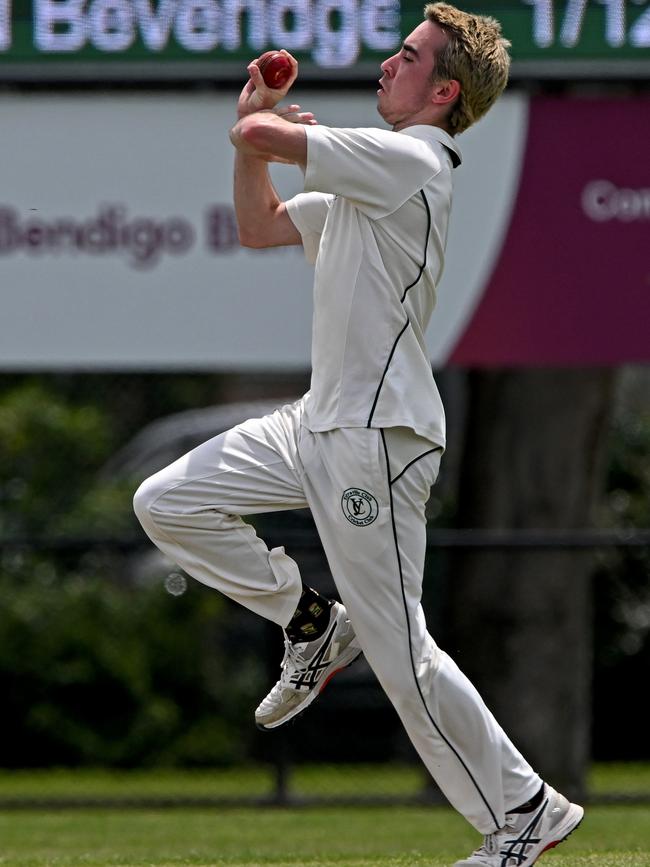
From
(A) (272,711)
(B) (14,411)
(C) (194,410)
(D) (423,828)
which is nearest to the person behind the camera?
(A) (272,711)

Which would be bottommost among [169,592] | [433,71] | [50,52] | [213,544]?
[169,592]

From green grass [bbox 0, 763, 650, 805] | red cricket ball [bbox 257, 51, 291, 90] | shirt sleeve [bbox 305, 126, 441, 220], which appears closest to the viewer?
shirt sleeve [bbox 305, 126, 441, 220]

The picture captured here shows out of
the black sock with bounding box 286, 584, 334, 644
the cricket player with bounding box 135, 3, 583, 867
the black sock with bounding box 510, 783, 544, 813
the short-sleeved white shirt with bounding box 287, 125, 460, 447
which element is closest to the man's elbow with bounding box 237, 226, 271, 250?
the cricket player with bounding box 135, 3, 583, 867

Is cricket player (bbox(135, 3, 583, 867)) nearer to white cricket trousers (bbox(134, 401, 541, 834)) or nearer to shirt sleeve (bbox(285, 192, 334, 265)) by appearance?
white cricket trousers (bbox(134, 401, 541, 834))

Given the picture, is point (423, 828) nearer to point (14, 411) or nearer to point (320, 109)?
point (320, 109)

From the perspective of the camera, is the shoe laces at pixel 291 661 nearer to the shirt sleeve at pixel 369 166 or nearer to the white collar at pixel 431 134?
the shirt sleeve at pixel 369 166

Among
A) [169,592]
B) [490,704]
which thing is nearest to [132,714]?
[169,592]

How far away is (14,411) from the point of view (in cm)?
1173

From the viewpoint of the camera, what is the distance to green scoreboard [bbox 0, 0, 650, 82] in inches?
319

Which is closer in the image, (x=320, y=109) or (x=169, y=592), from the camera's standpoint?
(x=320, y=109)

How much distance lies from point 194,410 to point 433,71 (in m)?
9.29

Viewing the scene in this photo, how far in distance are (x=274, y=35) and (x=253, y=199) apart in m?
3.47

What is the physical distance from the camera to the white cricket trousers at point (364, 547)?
14.7 ft

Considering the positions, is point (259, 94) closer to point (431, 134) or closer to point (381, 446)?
point (431, 134)
